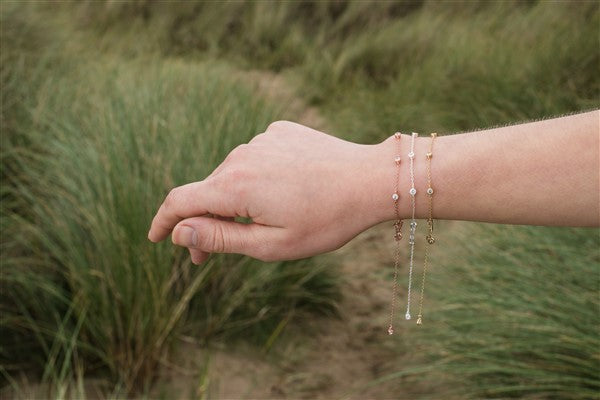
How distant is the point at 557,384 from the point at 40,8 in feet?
11.7

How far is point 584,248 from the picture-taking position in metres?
2.18

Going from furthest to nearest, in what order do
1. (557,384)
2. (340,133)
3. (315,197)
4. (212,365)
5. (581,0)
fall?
(581,0)
(340,133)
(212,365)
(557,384)
(315,197)

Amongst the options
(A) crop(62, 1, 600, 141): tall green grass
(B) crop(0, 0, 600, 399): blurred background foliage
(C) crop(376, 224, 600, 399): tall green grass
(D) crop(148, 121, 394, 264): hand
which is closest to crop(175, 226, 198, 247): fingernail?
(D) crop(148, 121, 394, 264): hand

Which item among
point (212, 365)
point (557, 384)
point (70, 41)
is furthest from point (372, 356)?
point (70, 41)

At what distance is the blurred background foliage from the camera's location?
81.7 inches

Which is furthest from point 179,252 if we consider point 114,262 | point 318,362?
point 318,362

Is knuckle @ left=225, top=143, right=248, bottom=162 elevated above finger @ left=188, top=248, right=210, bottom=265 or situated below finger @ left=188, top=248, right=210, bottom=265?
above

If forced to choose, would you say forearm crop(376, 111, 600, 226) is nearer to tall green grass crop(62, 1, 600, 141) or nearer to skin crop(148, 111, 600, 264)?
skin crop(148, 111, 600, 264)

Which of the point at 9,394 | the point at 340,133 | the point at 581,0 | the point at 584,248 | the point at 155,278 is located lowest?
the point at 9,394

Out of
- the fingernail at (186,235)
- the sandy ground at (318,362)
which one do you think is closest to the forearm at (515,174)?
the fingernail at (186,235)

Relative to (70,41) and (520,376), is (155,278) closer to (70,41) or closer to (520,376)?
(520,376)

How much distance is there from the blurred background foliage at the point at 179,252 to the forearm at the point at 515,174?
0.95m

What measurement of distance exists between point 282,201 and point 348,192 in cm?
10

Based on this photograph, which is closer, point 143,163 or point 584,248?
point 584,248
